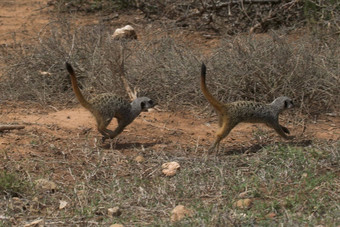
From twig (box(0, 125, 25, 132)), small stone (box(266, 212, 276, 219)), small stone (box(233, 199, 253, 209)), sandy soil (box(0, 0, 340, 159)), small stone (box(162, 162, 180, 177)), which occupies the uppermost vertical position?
small stone (box(266, 212, 276, 219))

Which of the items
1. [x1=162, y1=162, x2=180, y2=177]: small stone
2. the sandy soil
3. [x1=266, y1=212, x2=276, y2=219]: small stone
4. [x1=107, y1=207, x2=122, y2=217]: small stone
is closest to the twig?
the sandy soil

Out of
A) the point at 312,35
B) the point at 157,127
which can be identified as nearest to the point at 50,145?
the point at 157,127

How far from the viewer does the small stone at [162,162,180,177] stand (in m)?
4.82

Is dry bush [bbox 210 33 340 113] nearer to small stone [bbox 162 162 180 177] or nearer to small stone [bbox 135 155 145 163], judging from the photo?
small stone [bbox 135 155 145 163]

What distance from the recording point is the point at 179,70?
6.94 m

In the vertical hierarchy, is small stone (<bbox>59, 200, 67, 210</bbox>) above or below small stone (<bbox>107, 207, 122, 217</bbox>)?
below

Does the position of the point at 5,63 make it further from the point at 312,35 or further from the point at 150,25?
the point at 312,35

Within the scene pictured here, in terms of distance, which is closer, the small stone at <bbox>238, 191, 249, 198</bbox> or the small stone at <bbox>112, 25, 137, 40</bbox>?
the small stone at <bbox>238, 191, 249, 198</bbox>

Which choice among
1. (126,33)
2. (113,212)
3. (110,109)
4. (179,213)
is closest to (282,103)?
(110,109)

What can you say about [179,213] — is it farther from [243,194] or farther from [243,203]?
[243,194]

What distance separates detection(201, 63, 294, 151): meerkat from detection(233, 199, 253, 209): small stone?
4.16 ft

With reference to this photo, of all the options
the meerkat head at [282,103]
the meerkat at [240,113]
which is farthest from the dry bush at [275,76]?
the meerkat at [240,113]

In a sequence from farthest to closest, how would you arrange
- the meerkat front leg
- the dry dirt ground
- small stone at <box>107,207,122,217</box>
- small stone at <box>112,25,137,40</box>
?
small stone at <box>112,25,137,40</box> → the meerkat front leg → the dry dirt ground → small stone at <box>107,207,122,217</box>

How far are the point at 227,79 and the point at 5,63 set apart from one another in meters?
3.09
